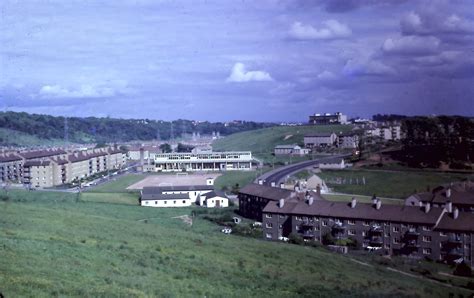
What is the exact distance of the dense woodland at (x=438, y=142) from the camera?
2438 inches

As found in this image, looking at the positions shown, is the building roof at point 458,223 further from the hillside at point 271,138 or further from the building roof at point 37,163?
the hillside at point 271,138

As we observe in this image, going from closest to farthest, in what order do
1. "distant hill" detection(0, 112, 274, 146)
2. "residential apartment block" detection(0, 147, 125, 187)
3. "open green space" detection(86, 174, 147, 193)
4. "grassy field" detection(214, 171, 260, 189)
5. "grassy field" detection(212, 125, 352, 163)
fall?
"open green space" detection(86, 174, 147, 193) → "grassy field" detection(214, 171, 260, 189) → "residential apartment block" detection(0, 147, 125, 187) → "grassy field" detection(212, 125, 352, 163) → "distant hill" detection(0, 112, 274, 146)

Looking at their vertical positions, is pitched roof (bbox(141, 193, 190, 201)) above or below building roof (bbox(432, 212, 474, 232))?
below

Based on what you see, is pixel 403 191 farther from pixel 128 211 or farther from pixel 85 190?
pixel 85 190

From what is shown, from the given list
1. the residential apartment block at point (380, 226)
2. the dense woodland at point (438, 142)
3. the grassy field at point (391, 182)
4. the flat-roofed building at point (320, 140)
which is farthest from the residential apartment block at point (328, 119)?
the residential apartment block at point (380, 226)

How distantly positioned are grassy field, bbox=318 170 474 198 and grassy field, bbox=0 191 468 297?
2732cm

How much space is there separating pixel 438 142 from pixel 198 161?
37776 mm

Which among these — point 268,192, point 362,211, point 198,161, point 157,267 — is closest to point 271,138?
point 198,161

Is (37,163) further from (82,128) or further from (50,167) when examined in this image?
(82,128)

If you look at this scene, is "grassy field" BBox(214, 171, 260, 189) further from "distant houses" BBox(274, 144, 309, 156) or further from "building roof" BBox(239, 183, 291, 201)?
"distant houses" BBox(274, 144, 309, 156)

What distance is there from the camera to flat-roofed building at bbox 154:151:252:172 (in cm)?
8762

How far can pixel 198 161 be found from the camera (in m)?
88.2

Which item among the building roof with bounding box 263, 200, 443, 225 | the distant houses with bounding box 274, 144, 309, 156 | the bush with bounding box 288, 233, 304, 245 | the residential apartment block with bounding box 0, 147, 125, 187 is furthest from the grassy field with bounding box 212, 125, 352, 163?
the bush with bounding box 288, 233, 304, 245

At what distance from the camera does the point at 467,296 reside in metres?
20.8
